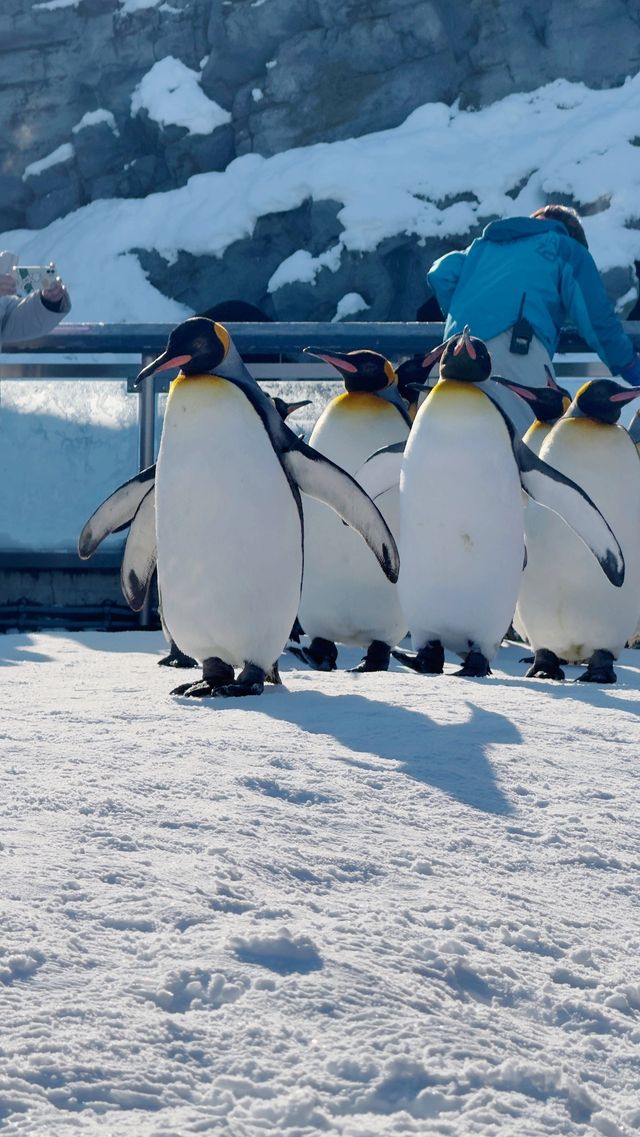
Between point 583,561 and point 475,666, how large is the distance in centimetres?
64

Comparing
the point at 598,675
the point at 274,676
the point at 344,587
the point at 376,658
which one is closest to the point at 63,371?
the point at 344,587

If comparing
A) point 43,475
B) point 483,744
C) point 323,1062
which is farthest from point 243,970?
point 43,475

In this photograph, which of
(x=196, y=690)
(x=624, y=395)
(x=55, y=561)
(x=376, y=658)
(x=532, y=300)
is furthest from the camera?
(x=55, y=561)

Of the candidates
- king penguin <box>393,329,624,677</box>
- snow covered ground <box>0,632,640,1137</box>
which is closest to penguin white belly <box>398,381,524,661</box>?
king penguin <box>393,329,624,677</box>

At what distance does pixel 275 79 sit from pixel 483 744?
27.9 meters

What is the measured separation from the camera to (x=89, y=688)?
3619mm

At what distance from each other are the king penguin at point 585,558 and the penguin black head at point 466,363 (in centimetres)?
56

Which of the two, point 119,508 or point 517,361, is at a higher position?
point 517,361

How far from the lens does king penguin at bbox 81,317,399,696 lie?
377 centimetres

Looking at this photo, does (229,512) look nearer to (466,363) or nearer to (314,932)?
(466,363)

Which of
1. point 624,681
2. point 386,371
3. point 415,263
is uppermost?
point 415,263

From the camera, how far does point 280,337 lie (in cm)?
874

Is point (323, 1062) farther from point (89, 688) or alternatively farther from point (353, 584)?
point (353, 584)

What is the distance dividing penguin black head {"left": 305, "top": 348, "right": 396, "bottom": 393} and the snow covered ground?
2575 mm
